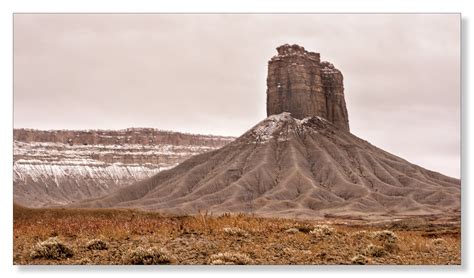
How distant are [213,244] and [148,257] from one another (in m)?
1.73

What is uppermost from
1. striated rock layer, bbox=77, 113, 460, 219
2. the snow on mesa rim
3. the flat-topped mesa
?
the flat-topped mesa

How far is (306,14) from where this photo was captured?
20.1m

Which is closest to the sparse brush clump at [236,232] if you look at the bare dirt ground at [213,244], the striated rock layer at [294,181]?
the bare dirt ground at [213,244]

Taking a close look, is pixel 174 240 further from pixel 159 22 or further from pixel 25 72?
pixel 25 72

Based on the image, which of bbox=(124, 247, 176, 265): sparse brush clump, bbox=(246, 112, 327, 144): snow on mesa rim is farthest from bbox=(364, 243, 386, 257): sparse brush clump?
bbox=(246, 112, 327, 144): snow on mesa rim

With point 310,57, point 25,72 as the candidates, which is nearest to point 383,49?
point 25,72

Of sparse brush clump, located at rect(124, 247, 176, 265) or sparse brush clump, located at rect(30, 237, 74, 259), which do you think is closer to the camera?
sparse brush clump, located at rect(124, 247, 176, 265)

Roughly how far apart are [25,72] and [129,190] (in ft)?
341

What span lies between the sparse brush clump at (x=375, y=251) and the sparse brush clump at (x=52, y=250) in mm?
7360

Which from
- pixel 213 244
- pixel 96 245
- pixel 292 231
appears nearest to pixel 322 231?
pixel 292 231

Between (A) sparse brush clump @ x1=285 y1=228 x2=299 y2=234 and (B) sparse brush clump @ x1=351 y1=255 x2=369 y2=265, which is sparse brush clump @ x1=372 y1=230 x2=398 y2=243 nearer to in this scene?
(B) sparse brush clump @ x1=351 y1=255 x2=369 y2=265

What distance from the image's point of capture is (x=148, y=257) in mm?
14938

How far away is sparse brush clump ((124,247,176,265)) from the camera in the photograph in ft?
48.8

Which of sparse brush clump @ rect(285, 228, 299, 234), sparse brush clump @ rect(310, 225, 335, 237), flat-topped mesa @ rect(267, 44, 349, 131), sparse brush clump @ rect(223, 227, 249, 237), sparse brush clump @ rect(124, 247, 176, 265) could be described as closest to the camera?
sparse brush clump @ rect(124, 247, 176, 265)
